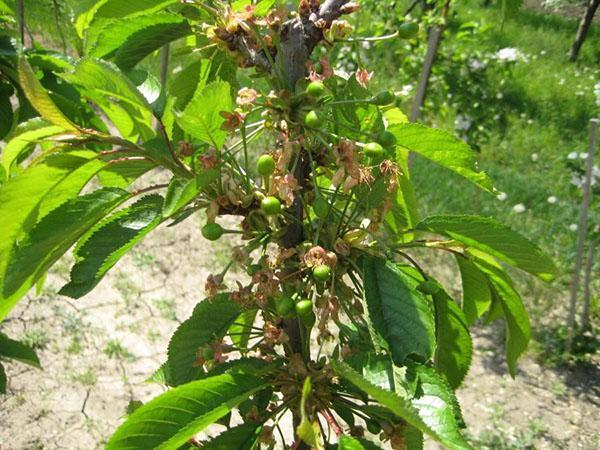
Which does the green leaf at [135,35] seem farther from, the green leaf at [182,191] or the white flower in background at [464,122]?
the white flower in background at [464,122]

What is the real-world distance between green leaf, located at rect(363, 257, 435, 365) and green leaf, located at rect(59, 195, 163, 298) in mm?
238

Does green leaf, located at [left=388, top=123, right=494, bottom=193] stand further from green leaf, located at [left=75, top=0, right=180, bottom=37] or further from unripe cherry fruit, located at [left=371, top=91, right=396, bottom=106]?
green leaf, located at [left=75, top=0, right=180, bottom=37]

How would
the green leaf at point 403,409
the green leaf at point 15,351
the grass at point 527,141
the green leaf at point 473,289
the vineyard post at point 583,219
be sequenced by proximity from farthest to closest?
the grass at point 527,141 → the vineyard post at point 583,219 → the green leaf at point 15,351 → the green leaf at point 473,289 → the green leaf at point 403,409

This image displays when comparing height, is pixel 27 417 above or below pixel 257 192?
below

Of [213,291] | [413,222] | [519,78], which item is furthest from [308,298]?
[519,78]

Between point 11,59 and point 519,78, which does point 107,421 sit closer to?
point 11,59

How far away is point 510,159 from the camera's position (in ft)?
17.7

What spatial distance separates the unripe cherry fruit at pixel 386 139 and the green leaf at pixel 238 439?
0.35 metres

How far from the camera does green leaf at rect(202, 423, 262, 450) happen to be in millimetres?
685

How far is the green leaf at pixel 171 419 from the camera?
0.57 meters

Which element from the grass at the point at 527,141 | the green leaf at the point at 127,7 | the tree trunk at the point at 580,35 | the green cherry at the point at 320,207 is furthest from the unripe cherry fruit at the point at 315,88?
the tree trunk at the point at 580,35

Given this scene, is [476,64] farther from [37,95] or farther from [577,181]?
[37,95]

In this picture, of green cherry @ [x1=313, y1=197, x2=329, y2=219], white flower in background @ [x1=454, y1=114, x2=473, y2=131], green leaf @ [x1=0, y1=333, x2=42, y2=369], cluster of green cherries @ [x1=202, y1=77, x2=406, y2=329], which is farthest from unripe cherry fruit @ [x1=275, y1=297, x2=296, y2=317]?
white flower in background @ [x1=454, y1=114, x2=473, y2=131]

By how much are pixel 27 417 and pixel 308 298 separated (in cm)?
215
